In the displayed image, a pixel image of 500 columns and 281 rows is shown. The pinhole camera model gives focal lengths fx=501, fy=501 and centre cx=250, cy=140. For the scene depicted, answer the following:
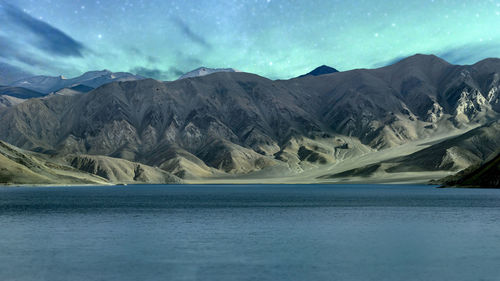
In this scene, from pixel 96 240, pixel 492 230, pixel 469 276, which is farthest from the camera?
pixel 492 230

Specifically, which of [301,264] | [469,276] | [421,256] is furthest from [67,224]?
[469,276]

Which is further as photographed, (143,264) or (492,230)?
Result: (492,230)

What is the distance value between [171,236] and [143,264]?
735 inches

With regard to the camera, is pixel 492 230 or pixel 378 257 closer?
pixel 378 257

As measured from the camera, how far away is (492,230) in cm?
6494

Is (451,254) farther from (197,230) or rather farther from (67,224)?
(67,224)

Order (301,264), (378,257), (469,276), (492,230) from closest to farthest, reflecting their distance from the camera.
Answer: (469,276) → (301,264) → (378,257) → (492,230)

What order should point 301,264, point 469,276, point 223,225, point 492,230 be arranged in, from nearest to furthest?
point 469,276 < point 301,264 < point 492,230 < point 223,225

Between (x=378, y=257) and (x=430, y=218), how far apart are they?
145ft

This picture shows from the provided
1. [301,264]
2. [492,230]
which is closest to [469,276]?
[301,264]

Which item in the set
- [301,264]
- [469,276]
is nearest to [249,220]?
[301,264]

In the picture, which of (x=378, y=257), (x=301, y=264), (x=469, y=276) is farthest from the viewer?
(x=378, y=257)

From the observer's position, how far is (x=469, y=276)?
120 feet

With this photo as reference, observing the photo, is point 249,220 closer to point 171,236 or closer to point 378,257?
point 171,236
